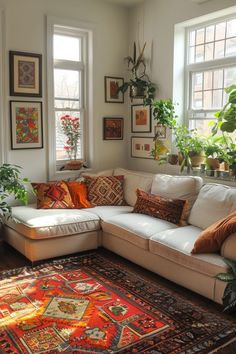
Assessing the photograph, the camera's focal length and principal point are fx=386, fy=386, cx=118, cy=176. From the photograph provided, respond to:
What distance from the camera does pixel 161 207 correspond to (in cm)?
391

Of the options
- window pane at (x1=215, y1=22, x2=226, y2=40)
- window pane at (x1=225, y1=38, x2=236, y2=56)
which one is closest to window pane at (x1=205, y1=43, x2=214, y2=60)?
window pane at (x1=215, y1=22, x2=226, y2=40)

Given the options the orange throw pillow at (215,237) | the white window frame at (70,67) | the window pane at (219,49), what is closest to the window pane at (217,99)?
the window pane at (219,49)

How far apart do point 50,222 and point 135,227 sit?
842 millimetres

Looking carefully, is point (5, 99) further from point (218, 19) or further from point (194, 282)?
point (194, 282)

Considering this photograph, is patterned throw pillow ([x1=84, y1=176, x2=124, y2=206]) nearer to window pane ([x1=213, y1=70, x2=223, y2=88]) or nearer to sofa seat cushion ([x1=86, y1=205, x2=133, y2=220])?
sofa seat cushion ([x1=86, y1=205, x2=133, y2=220])

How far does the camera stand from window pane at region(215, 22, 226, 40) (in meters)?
4.16

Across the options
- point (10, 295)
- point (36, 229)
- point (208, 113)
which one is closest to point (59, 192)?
point (36, 229)

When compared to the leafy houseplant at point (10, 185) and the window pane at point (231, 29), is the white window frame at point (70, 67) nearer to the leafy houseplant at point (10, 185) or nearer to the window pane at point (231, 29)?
the leafy houseplant at point (10, 185)

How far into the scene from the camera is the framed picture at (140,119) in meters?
5.01

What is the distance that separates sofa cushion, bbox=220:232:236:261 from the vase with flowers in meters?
2.50

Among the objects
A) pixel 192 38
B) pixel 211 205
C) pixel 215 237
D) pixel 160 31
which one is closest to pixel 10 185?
pixel 211 205

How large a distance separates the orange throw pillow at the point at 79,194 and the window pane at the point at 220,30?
7.46ft

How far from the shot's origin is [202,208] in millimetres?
3654

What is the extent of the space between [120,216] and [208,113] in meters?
1.58
